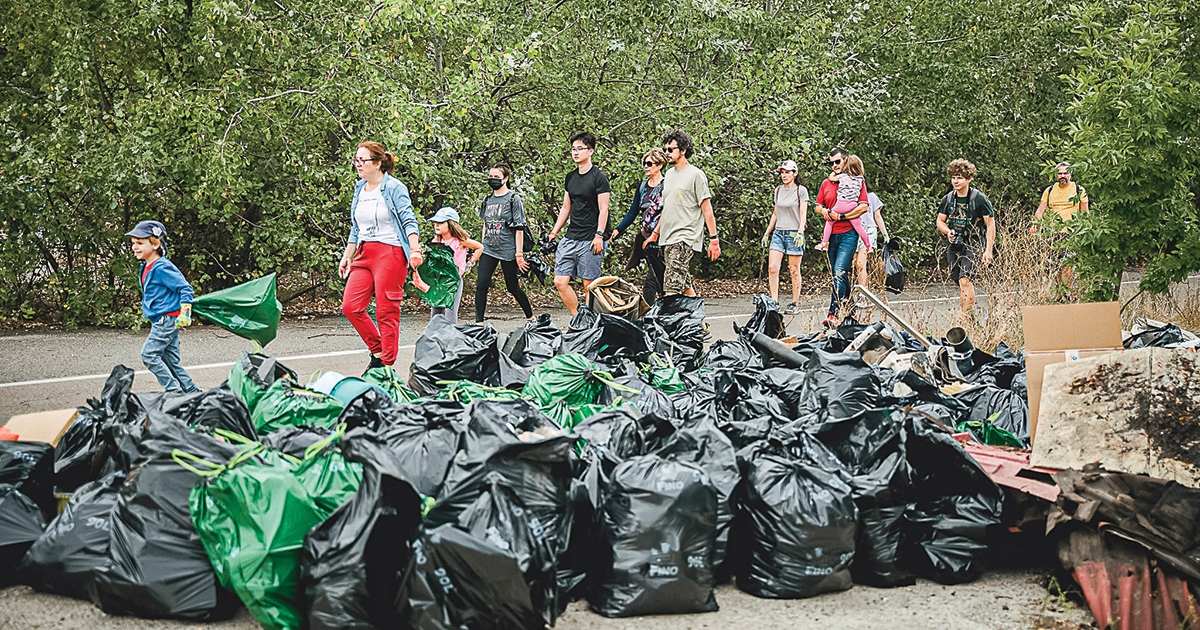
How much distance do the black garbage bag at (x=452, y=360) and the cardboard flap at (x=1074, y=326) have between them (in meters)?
2.97

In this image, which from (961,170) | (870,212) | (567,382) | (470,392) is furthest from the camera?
(870,212)

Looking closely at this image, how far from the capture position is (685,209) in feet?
30.6

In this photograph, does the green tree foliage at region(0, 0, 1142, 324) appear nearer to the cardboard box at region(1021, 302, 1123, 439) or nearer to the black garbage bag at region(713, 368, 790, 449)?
the black garbage bag at region(713, 368, 790, 449)

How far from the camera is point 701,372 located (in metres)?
6.47

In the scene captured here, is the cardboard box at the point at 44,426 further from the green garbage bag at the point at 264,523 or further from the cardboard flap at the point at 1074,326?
the cardboard flap at the point at 1074,326

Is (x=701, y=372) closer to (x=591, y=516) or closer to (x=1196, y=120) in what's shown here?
(x=591, y=516)

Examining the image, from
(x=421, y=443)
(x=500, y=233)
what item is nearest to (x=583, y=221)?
(x=500, y=233)

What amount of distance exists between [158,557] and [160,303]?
3.35 meters

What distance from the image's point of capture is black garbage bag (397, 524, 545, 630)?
339cm

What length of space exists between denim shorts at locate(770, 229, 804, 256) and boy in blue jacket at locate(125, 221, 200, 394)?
664cm

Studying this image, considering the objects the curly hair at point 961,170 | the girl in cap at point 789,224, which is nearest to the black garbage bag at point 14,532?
the girl in cap at point 789,224

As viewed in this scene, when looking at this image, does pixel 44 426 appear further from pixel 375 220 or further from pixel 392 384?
pixel 375 220

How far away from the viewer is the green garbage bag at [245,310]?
6320 millimetres

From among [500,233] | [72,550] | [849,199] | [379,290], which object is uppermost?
[849,199]
